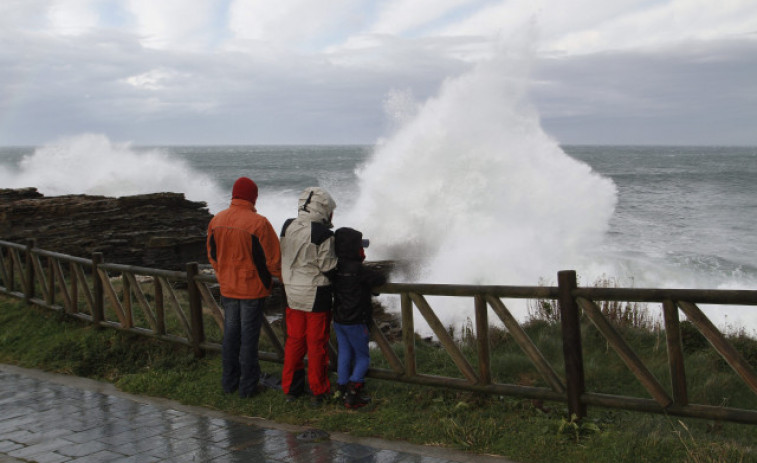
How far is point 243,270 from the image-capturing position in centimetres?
554

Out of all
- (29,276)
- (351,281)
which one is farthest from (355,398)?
(29,276)

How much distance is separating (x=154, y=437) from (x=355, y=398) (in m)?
1.54

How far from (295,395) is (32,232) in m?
11.2

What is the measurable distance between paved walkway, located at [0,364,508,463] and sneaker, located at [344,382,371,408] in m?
0.49

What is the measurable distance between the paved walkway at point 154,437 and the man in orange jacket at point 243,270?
1.67 ft

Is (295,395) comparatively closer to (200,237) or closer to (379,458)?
(379,458)

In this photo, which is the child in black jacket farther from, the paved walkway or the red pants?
the paved walkway

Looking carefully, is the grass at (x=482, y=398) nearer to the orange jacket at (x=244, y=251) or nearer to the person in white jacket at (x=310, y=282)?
the person in white jacket at (x=310, y=282)

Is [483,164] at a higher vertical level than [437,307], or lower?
higher

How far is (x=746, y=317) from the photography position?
1241 centimetres

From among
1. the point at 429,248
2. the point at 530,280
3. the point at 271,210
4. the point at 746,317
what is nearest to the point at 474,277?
the point at 530,280

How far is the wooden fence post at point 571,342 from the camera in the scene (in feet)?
15.1

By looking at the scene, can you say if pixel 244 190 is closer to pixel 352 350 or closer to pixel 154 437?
pixel 352 350

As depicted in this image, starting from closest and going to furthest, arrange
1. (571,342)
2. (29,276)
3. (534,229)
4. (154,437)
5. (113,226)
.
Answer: (571,342) → (154,437) → (29,276) → (113,226) → (534,229)
